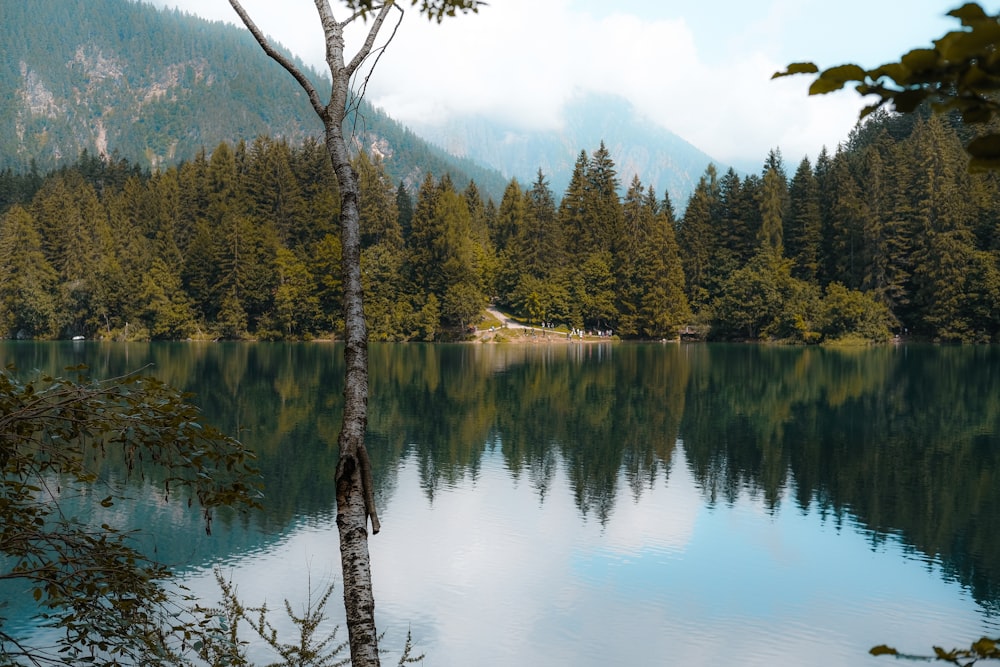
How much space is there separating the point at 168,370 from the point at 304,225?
45.9 metres

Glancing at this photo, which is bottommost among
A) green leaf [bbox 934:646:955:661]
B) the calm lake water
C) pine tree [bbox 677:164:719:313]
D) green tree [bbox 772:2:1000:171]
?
the calm lake water

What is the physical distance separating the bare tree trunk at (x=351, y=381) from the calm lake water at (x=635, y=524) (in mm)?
1639

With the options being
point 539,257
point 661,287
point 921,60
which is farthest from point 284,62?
point 539,257

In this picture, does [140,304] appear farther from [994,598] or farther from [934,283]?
[994,598]

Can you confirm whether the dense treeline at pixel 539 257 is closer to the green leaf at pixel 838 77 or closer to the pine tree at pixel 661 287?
the pine tree at pixel 661 287

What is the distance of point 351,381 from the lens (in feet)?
18.6

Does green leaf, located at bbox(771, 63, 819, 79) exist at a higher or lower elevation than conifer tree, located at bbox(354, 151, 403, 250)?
lower

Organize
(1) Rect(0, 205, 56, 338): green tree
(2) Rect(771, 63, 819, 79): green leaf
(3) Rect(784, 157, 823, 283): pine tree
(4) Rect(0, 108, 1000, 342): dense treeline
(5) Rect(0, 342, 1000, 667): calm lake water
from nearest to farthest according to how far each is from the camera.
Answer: (2) Rect(771, 63, 819, 79): green leaf
(5) Rect(0, 342, 1000, 667): calm lake water
(4) Rect(0, 108, 1000, 342): dense treeline
(1) Rect(0, 205, 56, 338): green tree
(3) Rect(784, 157, 823, 283): pine tree

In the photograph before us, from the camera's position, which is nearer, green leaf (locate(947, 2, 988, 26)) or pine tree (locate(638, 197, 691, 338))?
green leaf (locate(947, 2, 988, 26))

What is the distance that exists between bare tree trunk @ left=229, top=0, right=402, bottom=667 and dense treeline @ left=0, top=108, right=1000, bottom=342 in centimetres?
7628

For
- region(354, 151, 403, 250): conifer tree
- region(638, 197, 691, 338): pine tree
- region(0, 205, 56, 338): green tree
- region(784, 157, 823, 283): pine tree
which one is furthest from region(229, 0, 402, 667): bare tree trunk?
region(0, 205, 56, 338): green tree

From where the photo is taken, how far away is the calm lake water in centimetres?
1297

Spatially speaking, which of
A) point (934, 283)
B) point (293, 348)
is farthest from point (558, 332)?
point (934, 283)

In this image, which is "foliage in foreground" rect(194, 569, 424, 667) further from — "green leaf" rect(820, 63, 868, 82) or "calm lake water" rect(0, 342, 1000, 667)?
"green leaf" rect(820, 63, 868, 82)
